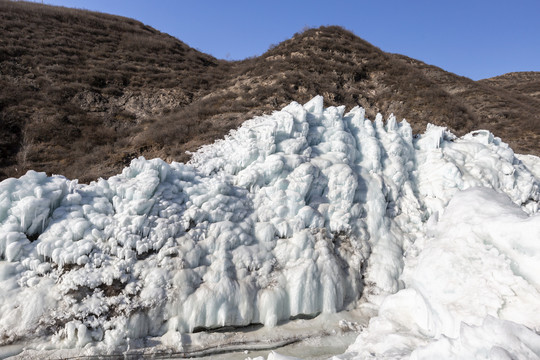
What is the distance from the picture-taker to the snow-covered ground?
557 cm

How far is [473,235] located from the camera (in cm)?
632

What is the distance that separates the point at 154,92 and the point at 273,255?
70.4 ft

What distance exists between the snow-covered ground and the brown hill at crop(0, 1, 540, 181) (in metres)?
4.28

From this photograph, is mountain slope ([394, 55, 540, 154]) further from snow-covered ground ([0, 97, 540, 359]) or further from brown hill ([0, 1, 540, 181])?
snow-covered ground ([0, 97, 540, 359])

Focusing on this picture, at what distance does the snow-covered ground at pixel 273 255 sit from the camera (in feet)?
18.3

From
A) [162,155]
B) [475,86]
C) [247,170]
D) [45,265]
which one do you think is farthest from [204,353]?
[475,86]

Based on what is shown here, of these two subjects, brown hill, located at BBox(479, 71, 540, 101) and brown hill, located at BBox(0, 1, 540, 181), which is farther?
brown hill, located at BBox(479, 71, 540, 101)

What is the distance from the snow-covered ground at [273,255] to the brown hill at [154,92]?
14.1ft

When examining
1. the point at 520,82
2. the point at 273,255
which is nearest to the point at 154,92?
the point at 273,255

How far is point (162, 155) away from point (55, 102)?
1326 cm

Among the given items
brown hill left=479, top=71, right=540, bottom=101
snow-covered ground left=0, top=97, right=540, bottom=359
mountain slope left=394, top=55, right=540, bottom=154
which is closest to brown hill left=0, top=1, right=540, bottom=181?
mountain slope left=394, top=55, right=540, bottom=154

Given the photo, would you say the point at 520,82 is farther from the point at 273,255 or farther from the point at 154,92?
the point at 273,255

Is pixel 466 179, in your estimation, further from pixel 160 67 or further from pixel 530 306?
pixel 160 67

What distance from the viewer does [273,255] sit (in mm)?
9102
